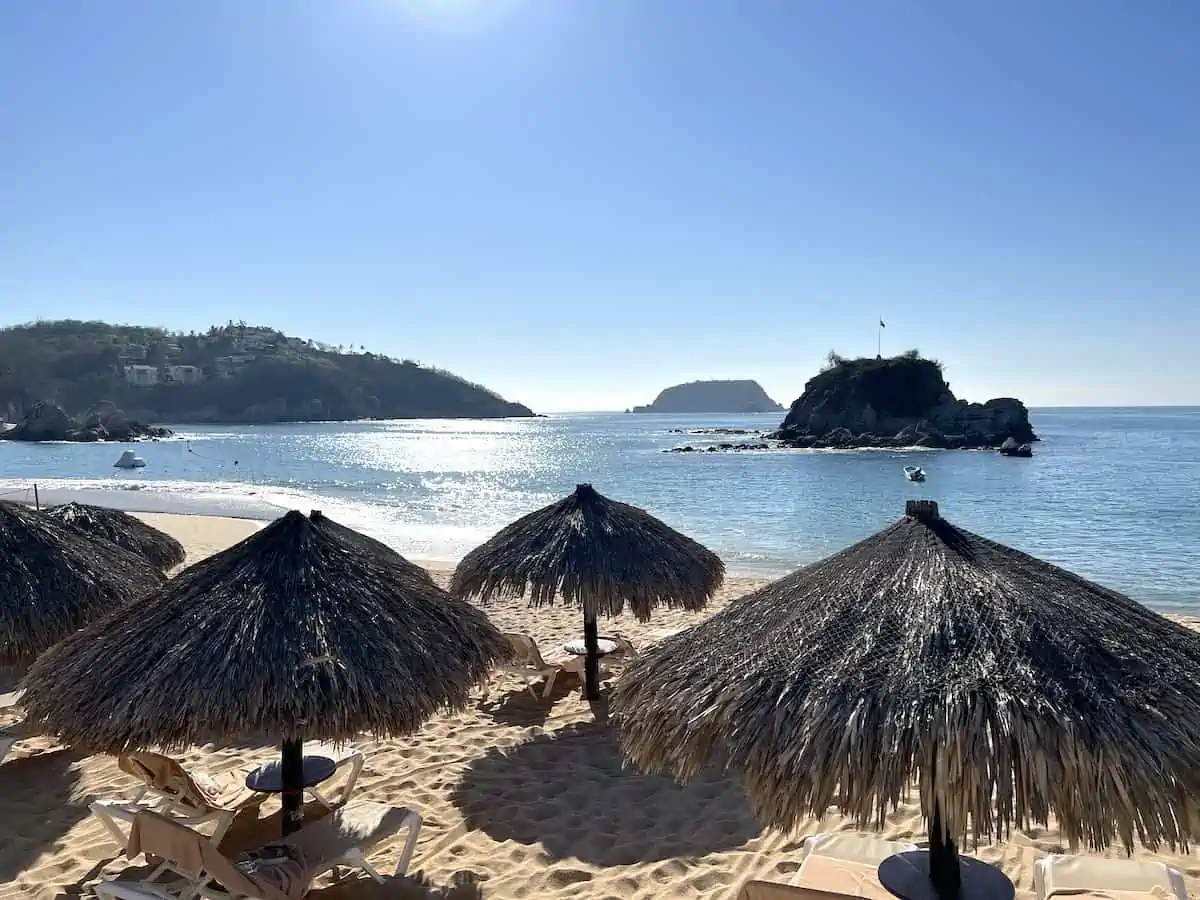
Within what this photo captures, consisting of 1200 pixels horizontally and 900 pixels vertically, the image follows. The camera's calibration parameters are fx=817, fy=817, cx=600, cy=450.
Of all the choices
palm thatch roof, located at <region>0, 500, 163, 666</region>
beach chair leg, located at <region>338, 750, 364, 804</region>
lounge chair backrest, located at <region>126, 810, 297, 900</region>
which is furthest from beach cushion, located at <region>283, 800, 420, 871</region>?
palm thatch roof, located at <region>0, 500, 163, 666</region>

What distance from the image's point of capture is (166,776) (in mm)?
4469

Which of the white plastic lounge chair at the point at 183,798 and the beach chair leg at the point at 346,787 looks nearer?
the white plastic lounge chair at the point at 183,798

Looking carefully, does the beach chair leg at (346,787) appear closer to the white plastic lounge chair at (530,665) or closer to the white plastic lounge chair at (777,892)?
the white plastic lounge chair at (530,665)

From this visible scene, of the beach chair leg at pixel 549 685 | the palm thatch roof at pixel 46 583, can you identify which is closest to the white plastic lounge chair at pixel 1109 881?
the beach chair leg at pixel 549 685

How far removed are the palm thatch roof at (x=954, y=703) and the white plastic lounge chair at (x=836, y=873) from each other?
17.5 inches

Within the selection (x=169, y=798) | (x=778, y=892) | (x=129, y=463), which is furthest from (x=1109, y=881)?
(x=129, y=463)

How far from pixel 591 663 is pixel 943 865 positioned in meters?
4.60

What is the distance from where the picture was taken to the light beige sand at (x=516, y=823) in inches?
175

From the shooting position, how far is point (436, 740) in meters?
6.52

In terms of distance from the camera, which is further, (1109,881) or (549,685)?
(549,685)

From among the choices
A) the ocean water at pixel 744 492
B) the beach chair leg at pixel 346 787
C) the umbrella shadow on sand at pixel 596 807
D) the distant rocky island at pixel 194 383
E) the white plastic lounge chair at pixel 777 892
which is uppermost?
the distant rocky island at pixel 194 383

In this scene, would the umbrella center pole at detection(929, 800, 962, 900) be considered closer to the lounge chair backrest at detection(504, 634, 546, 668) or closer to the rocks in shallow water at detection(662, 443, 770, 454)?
the lounge chair backrest at detection(504, 634, 546, 668)

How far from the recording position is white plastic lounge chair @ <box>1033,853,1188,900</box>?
3533 mm

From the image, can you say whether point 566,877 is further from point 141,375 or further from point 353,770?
point 141,375
